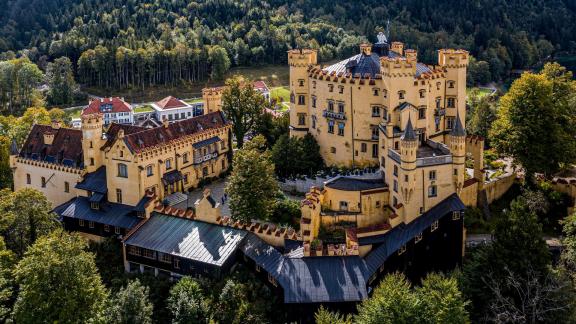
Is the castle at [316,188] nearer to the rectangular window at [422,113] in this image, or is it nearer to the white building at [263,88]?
the rectangular window at [422,113]

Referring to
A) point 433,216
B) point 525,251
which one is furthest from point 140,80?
point 525,251

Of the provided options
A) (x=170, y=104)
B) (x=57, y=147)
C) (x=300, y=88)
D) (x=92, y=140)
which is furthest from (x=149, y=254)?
(x=170, y=104)

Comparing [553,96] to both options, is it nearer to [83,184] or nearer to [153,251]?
[153,251]

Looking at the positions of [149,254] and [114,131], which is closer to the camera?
[149,254]

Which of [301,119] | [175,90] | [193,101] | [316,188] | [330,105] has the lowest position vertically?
[316,188]

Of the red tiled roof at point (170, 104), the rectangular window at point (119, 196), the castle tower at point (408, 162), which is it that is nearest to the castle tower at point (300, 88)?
the castle tower at point (408, 162)

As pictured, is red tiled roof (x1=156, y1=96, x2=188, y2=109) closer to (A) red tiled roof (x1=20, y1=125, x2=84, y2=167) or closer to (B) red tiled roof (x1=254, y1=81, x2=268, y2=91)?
(B) red tiled roof (x1=254, y1=81, x2=268, y2=91)

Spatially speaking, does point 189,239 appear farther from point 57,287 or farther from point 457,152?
point 457,152
